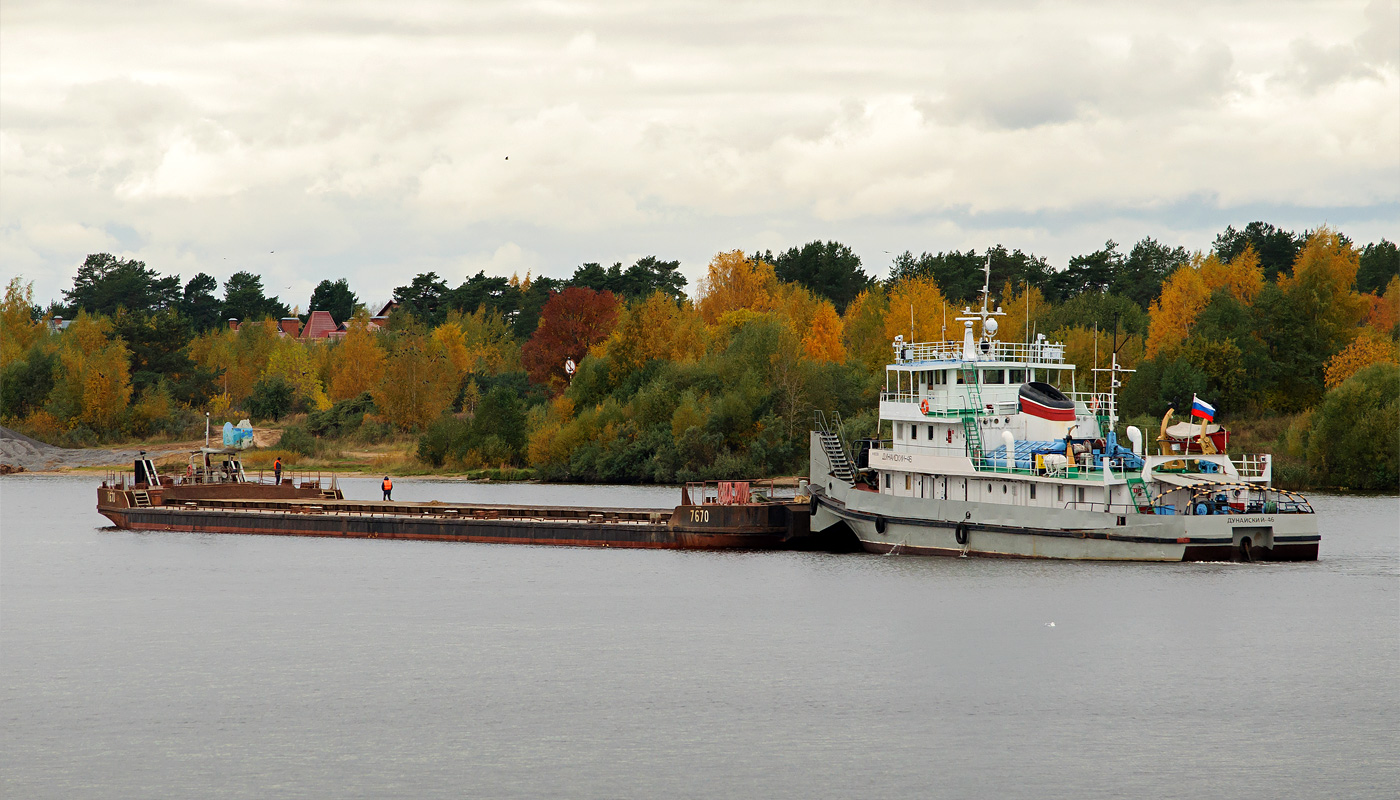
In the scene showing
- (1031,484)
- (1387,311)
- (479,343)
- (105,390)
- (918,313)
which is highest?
(1387,311)

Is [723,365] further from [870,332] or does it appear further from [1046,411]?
[1046,411]

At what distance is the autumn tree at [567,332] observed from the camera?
427 feet

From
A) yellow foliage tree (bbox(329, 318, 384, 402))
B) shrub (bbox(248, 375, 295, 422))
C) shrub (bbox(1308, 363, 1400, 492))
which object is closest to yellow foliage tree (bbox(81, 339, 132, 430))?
shrub (bbox(248, 375, 295, 422))

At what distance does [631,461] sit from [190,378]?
60318 millimetres

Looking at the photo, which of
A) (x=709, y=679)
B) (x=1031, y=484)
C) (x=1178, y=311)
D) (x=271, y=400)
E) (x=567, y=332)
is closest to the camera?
(x=709, y=679)

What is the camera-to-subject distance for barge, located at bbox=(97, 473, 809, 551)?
55688mm

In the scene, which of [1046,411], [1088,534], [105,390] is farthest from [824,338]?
Answer: [1088,534]

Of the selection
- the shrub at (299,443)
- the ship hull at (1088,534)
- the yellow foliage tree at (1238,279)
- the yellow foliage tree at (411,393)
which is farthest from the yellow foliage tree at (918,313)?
the ship hull at (1088,534)

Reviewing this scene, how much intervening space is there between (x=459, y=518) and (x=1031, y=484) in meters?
26.1

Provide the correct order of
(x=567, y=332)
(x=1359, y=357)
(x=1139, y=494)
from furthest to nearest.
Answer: (x=567, y=332) < (x=1359, y=357) < (x=1139, y=494)

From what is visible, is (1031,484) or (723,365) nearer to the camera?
(1031,484)

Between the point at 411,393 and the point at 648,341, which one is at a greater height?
the point at 648,341

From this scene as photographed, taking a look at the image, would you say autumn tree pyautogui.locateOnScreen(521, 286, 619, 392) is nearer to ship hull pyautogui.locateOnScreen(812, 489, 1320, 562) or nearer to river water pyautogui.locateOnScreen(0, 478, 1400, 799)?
river water pyautogui.locateOnScreen(0, 478, 1400, 799)

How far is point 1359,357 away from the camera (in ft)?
328
